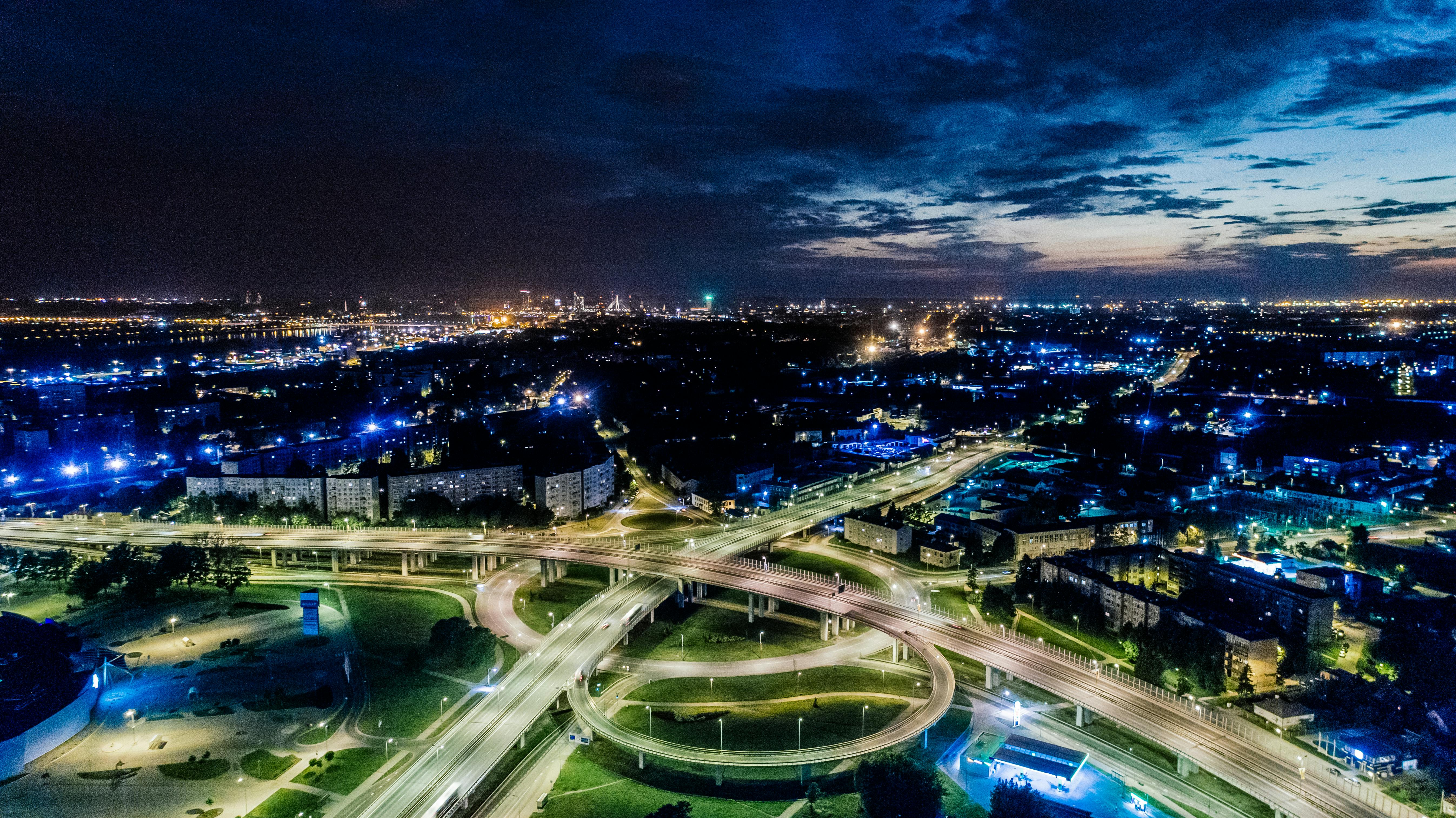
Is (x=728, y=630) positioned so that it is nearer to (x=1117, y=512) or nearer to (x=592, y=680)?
(x=592, y=680)

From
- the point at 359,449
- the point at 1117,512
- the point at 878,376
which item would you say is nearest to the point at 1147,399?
the point at 878,376

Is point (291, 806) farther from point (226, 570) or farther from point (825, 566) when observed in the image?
point (825, 566)

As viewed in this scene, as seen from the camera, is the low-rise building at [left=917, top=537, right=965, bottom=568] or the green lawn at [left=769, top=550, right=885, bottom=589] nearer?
the green lawn at [left=769, top=550, right=885, bottom=589]

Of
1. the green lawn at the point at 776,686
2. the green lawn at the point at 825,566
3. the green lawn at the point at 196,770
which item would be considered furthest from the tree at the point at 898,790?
the green lawn at the point at 196,770

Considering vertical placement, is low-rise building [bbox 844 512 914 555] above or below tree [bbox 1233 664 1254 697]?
above

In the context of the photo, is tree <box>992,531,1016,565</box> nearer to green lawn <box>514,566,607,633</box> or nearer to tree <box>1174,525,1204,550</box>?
tree <box>1174,525,1204,550</box>

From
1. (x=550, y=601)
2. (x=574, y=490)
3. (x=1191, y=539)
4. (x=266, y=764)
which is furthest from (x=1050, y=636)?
(x=574, y=490)

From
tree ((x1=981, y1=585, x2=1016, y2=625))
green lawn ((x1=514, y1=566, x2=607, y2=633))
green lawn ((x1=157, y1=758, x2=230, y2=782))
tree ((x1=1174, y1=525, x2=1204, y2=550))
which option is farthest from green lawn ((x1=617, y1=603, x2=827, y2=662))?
tree ((x1=1174, y1=525, x2=1204, y2=550))
